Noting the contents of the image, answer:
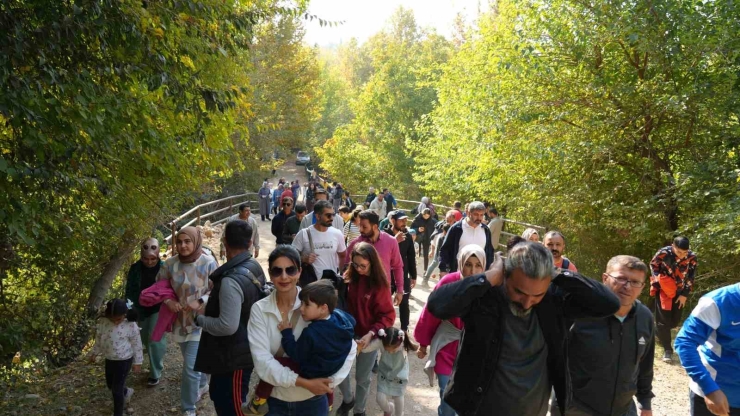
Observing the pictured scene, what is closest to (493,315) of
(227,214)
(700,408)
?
(700,408)

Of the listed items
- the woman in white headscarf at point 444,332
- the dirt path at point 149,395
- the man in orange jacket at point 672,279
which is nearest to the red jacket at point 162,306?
the dirt path at point 149,395

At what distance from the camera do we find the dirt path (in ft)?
18.4

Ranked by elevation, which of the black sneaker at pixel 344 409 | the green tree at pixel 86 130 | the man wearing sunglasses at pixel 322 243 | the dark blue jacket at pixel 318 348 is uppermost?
the green tree at pixel 86 130

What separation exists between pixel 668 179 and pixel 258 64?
74.7 ft

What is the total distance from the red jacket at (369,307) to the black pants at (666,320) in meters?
4.65

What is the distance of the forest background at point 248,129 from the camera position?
429 cm

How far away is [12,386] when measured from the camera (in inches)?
235

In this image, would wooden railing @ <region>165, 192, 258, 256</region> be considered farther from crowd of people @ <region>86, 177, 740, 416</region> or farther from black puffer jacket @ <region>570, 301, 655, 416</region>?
black puffer jacket @ <region>570, 301, 655, 416</region>

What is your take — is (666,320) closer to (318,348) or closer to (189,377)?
(318,348)

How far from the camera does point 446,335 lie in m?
4.19

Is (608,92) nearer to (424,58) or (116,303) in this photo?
(116,303)

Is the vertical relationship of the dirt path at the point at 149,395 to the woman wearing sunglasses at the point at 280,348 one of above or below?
below

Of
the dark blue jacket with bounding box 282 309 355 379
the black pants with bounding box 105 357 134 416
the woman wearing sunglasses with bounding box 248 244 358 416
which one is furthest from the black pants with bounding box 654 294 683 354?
the black pants with bounding box 105 357 134 416

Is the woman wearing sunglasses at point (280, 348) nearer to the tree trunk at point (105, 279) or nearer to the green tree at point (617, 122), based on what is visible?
the tree trunk at point (105, 279)
